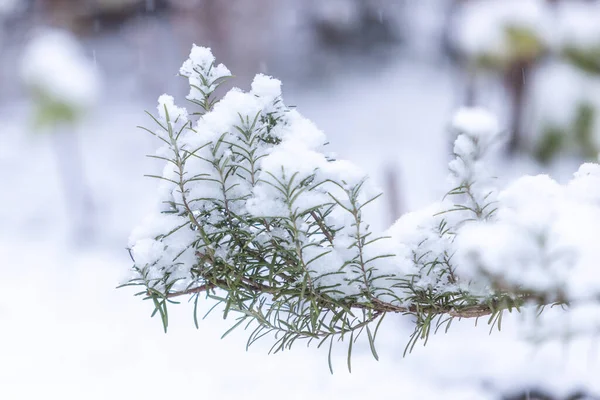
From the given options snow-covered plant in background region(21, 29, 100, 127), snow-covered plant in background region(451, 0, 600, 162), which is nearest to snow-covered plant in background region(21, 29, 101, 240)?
snow-covered plant in background region(21, 29, 100, 127)

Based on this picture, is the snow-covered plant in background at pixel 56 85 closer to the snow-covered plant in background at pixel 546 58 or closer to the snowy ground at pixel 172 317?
the snowy ground at pixel 172 317

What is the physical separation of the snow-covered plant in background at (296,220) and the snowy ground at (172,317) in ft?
0.11

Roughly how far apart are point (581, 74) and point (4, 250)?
2156mm

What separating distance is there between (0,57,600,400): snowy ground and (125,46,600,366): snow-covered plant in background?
34mm

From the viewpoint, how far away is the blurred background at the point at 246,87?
874 mm

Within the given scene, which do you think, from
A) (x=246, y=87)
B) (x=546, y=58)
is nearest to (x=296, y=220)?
(x=546, y=58)

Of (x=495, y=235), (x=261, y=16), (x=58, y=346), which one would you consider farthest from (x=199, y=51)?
(x=261, y=16)

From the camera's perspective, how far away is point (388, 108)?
2.97 m

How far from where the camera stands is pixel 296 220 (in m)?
0.25

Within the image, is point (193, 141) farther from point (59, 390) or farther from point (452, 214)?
point (59, 390)

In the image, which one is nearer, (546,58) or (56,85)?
(56,85)

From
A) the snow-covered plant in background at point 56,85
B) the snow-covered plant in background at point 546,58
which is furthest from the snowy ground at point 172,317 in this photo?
the snow-covered plant in background at point 546,58

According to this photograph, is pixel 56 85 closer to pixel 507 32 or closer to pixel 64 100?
pixel 64 100

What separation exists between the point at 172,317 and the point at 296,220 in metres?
1.15
